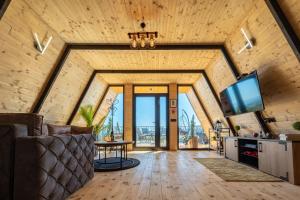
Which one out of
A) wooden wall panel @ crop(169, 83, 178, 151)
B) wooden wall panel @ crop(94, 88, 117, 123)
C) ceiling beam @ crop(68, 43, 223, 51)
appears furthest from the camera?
wooden wall panel @ crop(94, 88, 117, 123)

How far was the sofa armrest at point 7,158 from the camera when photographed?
2174 mm

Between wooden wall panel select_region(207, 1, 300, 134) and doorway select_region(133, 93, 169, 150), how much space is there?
178 inches

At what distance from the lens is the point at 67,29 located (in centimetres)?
437

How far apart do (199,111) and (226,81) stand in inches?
153

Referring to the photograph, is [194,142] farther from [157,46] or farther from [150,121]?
[157,46]

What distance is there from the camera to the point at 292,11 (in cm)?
294

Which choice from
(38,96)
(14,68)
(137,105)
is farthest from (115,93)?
(14,68)

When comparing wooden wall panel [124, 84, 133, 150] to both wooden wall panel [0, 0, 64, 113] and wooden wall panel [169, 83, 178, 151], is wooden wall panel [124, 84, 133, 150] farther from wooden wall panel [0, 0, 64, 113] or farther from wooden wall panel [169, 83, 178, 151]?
wooden wall panel [0, 0, 64, 113]

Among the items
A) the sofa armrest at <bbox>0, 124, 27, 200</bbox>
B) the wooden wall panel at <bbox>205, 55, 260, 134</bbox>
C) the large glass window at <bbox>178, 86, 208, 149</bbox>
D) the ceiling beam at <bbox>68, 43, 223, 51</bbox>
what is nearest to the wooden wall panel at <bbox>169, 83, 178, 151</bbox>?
the large glass window at <bbox>178, 86, 208, 149</bbox>

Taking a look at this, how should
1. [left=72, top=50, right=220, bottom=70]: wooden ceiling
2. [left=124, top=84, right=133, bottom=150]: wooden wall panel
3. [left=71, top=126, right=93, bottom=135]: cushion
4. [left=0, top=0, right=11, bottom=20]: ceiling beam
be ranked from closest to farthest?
[left=0, top=0, right=11, bottom=20]: ceiling beam → [left=72, top=50, right=220, bottom=70]: wooden ceiling → [left=71, top=126, right=93, bottom=135]: cushion → [left=124, top=84, right=133, bottom=150]: wooden wall panel

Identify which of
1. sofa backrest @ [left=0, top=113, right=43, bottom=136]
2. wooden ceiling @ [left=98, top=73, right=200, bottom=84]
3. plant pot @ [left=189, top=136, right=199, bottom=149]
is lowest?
plant pot @ [left=189, top=136, right=199, bottom=149]

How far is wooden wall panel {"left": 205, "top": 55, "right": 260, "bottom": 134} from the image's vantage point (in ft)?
17.7

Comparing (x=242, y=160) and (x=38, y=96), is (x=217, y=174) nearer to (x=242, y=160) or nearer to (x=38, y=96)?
(x=242, y=160)

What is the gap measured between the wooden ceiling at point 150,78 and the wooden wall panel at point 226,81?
1.19 metres
